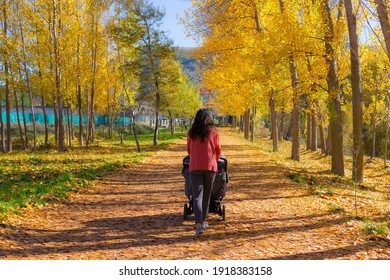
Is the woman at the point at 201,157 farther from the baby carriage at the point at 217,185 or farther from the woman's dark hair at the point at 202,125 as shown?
the baby carriage at the point at 217,185

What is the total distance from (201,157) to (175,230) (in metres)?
1.36

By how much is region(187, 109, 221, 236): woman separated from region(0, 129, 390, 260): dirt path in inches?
17.6

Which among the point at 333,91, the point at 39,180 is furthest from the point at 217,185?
the point at 333,91

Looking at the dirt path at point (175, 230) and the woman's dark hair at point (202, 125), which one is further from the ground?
the woman's dark hair at point (202, 125)

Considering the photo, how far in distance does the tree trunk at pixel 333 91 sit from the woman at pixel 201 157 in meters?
8.36

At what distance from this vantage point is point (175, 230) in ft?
22.6

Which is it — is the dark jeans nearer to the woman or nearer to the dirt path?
the woman

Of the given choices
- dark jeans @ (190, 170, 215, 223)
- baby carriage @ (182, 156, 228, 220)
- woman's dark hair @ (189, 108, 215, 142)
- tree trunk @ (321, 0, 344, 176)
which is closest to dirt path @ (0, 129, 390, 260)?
baby carriage @ (182, 156, 228, 220)

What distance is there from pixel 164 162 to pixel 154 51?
42.9 ft

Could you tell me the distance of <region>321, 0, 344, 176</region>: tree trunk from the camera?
13.4 meters

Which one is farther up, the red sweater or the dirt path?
the red sweater

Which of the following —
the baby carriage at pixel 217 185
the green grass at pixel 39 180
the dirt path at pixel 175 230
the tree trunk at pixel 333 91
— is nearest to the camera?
the dirt path at pixel 175 230

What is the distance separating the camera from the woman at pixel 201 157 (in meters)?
6.49

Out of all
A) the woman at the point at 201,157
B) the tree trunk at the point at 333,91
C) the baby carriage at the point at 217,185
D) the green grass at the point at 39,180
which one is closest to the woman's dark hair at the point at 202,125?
the woman at the point at 201,157
